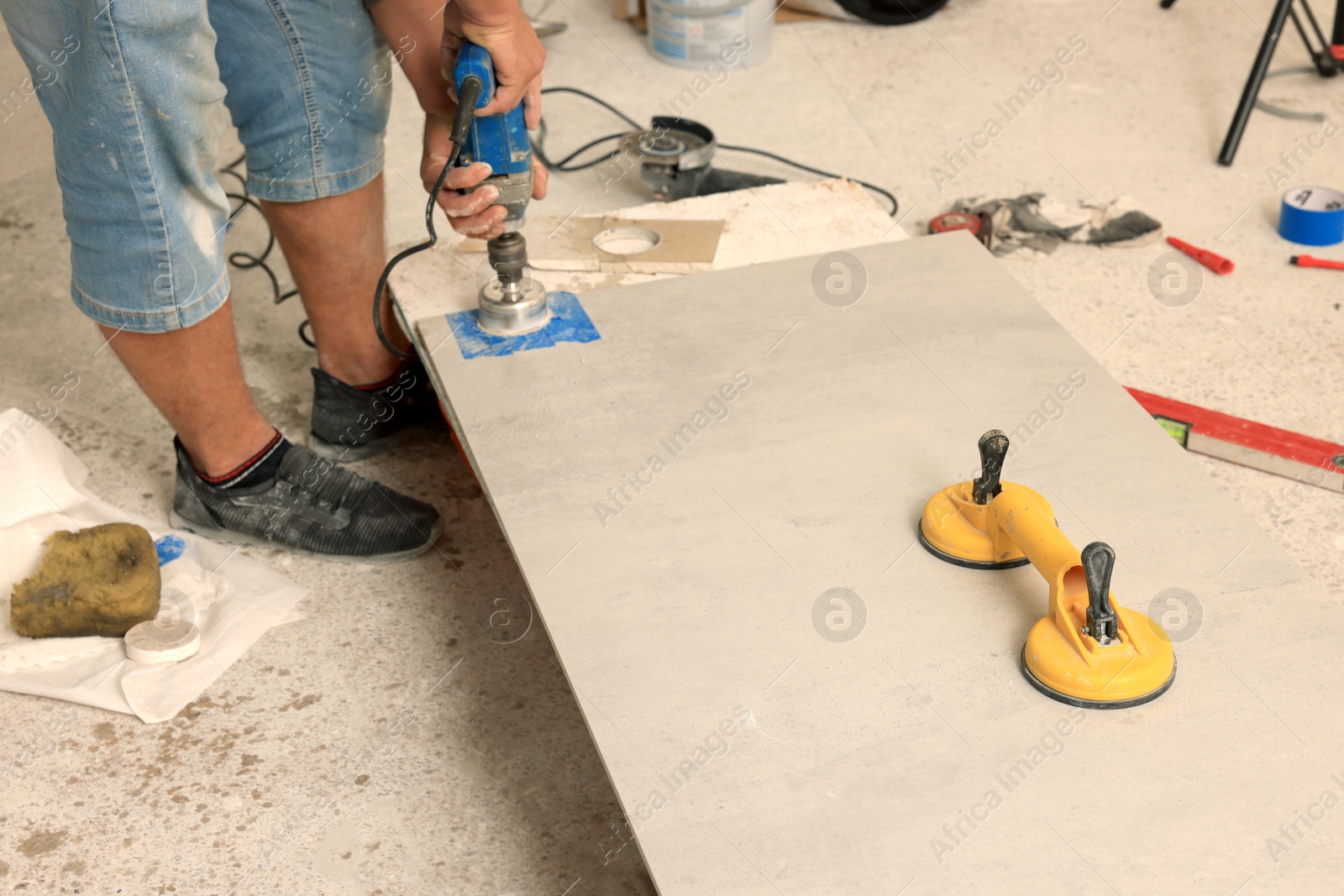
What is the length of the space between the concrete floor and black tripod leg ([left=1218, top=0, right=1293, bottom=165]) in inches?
2.7

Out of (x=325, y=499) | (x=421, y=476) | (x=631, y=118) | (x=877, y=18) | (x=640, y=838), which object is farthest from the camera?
(x=877, y=18)

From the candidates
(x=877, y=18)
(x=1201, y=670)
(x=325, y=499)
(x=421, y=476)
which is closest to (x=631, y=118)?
(x=877, y=18)

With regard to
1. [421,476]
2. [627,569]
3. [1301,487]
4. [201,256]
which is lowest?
[421,476]

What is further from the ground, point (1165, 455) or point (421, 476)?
point (1165, 455)

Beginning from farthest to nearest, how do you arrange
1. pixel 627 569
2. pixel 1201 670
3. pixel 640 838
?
pixel 627 569 → pixel 1201 670 → pixel 640 838

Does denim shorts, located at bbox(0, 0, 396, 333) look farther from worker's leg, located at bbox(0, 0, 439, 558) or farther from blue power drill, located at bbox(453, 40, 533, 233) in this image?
blue power drill, located at bbox(453, 40, 533, 233)

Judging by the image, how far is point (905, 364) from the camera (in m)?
1.52

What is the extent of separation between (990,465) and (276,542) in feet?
3.41

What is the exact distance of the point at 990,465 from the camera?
3.87 ft

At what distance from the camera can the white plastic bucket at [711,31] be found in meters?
2.96

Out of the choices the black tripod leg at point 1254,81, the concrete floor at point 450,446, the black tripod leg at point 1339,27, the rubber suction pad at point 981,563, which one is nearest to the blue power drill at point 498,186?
the concrete floor at point 450,446

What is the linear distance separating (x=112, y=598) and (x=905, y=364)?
3.50 feet

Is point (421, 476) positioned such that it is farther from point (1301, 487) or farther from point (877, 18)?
point (877, 18)

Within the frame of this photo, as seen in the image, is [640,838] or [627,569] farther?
[627,569]
